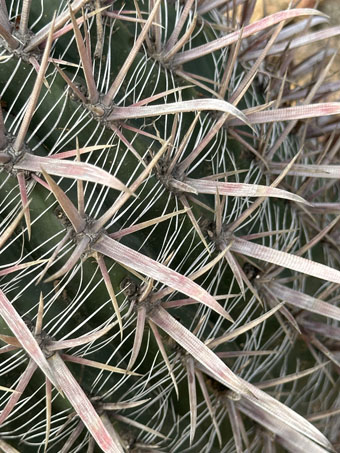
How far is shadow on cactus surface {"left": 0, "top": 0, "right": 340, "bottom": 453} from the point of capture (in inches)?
26.7

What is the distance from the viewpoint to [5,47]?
727 mm

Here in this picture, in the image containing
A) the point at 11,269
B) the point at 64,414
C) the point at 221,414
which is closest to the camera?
the point at 11,269

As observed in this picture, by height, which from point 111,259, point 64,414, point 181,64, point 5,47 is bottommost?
point 64,414

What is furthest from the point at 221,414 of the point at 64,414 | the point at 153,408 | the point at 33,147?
the point at 33,147

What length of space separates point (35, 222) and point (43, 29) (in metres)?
0.22

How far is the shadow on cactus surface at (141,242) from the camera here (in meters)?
0.68

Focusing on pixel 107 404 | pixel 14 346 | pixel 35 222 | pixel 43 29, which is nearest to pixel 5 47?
pixel 43 29

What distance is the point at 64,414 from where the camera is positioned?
0.79m

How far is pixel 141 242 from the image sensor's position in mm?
801

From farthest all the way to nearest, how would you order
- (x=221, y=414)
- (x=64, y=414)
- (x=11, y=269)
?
1. (x=221, y=414)
2. (x=64, y=414)
3. (x=11, y=269)

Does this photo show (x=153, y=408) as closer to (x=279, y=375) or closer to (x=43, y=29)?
(x=279, y=375)

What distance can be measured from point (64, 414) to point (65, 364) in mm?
107

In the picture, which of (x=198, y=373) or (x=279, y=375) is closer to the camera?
(x=198, y=373)

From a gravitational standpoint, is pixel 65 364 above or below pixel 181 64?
below
